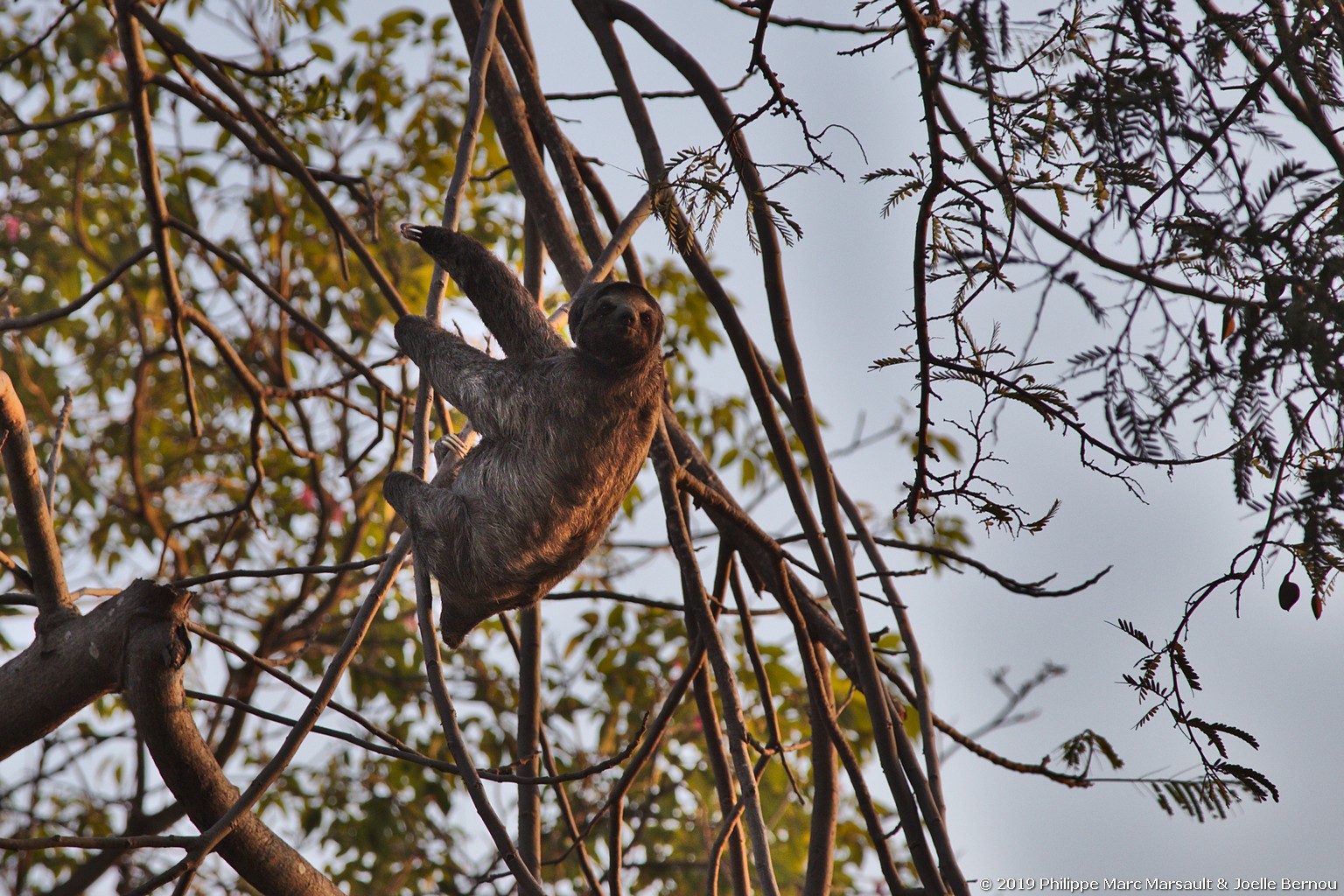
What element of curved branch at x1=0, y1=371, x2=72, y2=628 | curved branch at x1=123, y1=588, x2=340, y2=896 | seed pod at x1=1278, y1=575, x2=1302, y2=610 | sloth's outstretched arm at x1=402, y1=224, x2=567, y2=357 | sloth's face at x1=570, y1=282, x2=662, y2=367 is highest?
sloth's outstretched arm at x1=402, y1=224, x2=567, y2=357

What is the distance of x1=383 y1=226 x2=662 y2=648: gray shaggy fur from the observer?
151 inches

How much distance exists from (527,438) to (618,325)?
0.54m

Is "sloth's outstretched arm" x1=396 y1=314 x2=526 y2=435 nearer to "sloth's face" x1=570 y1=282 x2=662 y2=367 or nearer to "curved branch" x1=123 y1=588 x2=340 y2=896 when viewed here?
"sloth's face" x1=570 y1=282 x2=662 y2=367

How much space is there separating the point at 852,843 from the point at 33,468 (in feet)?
17.0

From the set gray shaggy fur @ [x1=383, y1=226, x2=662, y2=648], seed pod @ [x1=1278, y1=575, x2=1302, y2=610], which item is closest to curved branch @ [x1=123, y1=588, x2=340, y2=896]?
gray shaggy fur @ [x1=383, y1=226, x2=662, y2=648]

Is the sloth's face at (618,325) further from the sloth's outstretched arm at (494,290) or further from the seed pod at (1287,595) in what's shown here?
the seed pod at (1287,595)

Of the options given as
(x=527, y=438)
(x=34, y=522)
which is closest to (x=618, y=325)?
(x=527, y=438)

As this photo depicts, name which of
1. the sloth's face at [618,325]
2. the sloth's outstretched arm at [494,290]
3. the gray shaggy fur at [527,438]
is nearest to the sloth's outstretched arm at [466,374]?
the gray shaggy fur at [527,438]

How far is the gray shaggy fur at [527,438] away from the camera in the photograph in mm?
3832

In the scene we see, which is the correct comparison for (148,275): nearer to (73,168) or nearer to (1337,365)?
(73,168)

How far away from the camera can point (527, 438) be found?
12.8 feet

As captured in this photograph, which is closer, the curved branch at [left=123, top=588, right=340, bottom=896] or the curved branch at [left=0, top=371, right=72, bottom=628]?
the curved branch at [left=123, top=588, right=340, bottom=896]

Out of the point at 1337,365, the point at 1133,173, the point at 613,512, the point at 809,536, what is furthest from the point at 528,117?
the point at 1337,365

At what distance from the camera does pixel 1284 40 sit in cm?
215
